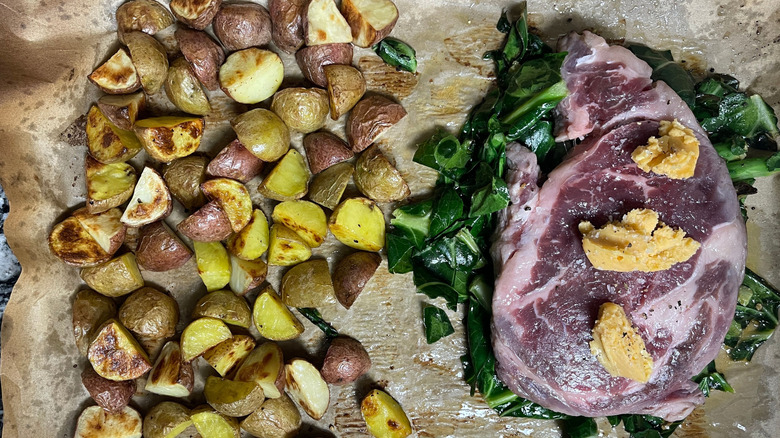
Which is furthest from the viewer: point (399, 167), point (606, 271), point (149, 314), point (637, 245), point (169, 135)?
point (399, 167)

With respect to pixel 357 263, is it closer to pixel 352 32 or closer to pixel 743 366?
pixel 352 32

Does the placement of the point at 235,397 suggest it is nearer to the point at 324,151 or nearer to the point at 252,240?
the point at 252,240

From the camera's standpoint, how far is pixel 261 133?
255 centimetres

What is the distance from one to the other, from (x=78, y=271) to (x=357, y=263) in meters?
1.43

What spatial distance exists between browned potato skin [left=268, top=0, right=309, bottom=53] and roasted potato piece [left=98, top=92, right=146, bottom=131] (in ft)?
2.53

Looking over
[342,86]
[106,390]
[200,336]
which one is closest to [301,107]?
[342,86]

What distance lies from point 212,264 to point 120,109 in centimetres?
85

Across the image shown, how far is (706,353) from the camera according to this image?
2.51m

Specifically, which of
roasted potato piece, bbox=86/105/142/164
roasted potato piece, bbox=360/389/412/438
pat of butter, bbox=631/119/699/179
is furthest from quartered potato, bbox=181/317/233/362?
pat of butter, bbox=631/119/699/179

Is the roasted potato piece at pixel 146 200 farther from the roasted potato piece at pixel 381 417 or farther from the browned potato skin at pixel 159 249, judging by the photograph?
the roasted potato piece at pixel 381 417

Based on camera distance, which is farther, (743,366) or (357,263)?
(743,366)

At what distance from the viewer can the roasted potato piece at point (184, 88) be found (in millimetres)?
2598

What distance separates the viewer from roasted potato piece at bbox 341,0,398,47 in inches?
102

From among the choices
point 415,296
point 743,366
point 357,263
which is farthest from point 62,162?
point 743,366
